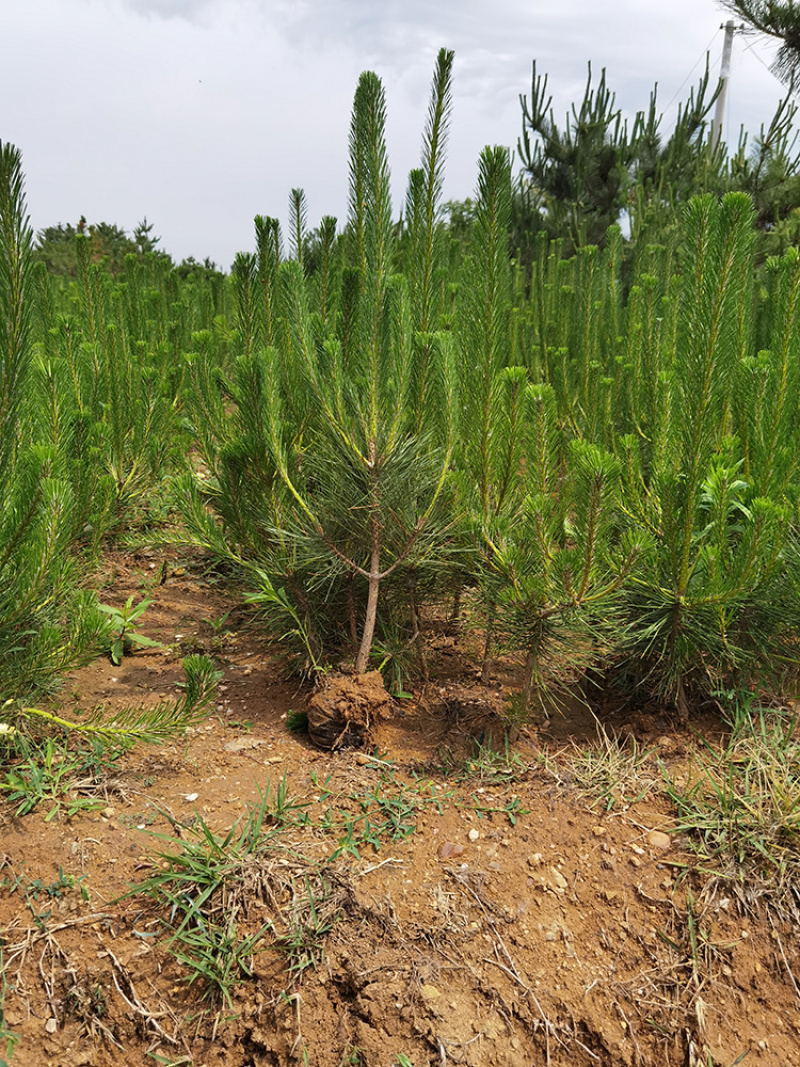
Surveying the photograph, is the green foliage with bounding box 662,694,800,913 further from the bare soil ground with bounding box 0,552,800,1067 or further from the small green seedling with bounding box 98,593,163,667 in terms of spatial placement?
the small green seedling with bounding box 98,593,163,667

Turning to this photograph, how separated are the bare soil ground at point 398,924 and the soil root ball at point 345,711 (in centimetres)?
7

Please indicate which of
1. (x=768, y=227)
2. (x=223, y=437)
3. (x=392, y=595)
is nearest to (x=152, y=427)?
(x=223, y=437)

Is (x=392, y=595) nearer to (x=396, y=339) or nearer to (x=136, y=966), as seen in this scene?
(x=396, y=339)

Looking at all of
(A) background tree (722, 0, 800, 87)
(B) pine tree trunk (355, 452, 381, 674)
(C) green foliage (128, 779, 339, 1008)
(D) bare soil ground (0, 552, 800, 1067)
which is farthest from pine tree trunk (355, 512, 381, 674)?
(A) background tree (722, 0, 800, 87)

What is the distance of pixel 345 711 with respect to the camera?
2527mm

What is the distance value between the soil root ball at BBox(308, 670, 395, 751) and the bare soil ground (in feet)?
0.23

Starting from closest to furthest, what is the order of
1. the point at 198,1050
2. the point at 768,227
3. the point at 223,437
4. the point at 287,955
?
1. the point at 198,1050
2. the point at 287,955
3. the point at 223,437
4. the point at 768,227

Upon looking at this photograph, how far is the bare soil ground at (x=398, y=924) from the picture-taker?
1748 mm

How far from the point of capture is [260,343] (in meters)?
3.25

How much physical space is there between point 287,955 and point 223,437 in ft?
6.91

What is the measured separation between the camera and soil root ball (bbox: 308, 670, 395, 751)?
2.54 metres

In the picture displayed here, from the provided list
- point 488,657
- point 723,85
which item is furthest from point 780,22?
point 488,657

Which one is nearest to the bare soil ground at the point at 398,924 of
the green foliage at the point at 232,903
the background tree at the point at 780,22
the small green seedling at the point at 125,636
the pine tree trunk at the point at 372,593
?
the green foliage at the point at 232,903

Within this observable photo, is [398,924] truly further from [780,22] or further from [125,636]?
[780,22]
